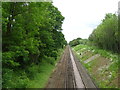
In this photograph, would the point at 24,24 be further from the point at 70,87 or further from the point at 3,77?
the point at 70,87

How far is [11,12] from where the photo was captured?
12297mm

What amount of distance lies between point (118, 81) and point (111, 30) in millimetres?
18190

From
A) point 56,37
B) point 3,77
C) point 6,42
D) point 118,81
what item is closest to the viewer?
point 3,77

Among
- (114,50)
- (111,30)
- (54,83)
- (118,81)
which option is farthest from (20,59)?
(114,50)

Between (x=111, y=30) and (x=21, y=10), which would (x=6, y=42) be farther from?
(x=111, y=30)

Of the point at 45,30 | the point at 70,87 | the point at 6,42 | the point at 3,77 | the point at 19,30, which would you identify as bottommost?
the point at 70,87

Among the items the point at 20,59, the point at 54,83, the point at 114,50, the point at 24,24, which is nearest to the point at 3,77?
the point at 24,24

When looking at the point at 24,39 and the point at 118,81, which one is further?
the point at 118,81

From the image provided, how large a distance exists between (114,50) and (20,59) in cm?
2648

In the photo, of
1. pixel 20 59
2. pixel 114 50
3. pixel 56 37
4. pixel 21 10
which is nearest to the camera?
pixel 21 10

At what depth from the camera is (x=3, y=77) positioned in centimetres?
945

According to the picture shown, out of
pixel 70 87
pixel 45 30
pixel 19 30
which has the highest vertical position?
pixel 45 30

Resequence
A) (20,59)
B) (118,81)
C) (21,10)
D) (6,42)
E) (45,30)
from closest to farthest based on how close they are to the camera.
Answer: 1. (6,42)
2. (21,10)
3. (20,59)
4. (118,81)
5. (45,30)

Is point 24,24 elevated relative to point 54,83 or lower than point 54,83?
elevated
